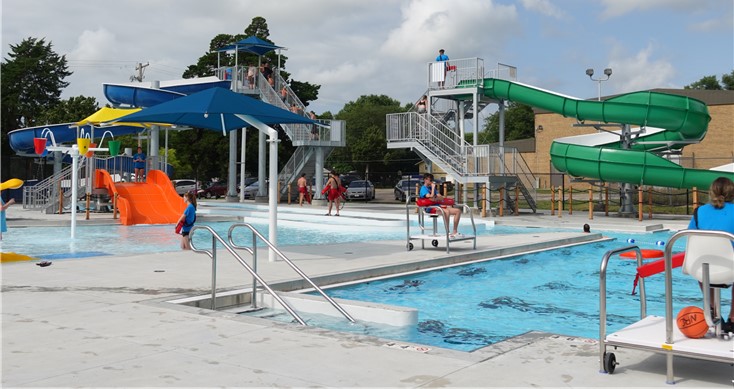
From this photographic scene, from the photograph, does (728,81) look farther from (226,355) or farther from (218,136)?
(226,355)

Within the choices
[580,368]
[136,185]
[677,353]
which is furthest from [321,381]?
[136,185]

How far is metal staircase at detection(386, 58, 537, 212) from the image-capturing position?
28688 millimetres

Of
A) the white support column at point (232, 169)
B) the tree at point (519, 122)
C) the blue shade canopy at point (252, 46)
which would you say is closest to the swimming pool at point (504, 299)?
the blue shade canopy at point (252, 46)

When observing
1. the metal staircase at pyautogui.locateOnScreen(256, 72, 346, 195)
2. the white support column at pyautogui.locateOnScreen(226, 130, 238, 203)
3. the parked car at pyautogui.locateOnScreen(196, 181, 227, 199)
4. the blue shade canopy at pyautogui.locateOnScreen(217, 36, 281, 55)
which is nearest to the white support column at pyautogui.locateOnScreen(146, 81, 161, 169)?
the metal staircase at pyautogui.locateOnScreen(256, 72, 346, 195)

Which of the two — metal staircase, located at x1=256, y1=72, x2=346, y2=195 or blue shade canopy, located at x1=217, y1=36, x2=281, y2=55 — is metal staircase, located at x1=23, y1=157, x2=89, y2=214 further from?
blue shade canopy, located at x1=217, y1=36, x2=281, y2=55

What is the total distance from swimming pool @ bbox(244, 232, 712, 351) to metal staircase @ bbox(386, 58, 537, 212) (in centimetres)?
1427

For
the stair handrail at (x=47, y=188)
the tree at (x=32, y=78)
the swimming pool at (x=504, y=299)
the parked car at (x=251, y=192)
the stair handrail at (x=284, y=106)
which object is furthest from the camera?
the tree at (x=32, y=78)

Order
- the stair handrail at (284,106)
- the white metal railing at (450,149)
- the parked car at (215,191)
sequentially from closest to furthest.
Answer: the white metal railing at (450,149) < the stair handrail at (284,106) < the parked car at (215,191)

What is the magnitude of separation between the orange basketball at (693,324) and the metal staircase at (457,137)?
23.2m

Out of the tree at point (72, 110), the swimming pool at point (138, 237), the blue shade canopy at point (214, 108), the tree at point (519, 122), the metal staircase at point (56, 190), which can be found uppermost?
the tree at point (519, 122)

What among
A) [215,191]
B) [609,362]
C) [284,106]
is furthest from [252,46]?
[609,362]

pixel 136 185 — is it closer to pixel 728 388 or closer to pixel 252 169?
pixel 728 388

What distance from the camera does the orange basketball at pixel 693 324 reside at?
16.4ft

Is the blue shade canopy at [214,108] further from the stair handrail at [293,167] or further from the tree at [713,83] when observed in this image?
the tree at [713,83]
